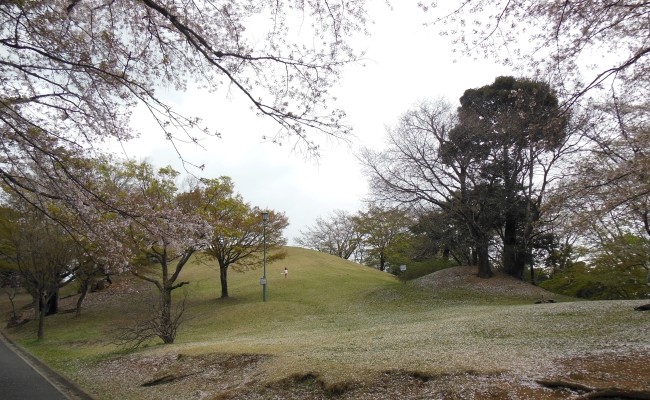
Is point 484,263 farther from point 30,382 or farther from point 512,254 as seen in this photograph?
point 30,382

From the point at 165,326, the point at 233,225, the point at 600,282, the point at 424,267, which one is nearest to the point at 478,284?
the point at 600,282

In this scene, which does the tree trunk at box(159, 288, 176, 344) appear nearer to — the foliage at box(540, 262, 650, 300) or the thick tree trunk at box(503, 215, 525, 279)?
the foliage at box(540, 262, 650, 300)

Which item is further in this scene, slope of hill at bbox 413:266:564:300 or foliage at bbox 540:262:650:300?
slope of hill at bbox 413:266:564:300

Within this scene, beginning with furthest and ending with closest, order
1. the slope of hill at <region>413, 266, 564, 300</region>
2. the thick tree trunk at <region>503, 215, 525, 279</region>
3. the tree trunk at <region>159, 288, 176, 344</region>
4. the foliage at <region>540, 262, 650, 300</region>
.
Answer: the thick tree trunk at <region>503, 215, 525, 279</region> → the slope of hill at <region>413, 266, 564, 300</region> → the foliage at <region>540, 262, 650, 300</region> → the tree trunk at <region>159, 288, 176, 344</region>

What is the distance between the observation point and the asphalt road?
8.71m

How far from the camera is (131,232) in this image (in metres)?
10.2

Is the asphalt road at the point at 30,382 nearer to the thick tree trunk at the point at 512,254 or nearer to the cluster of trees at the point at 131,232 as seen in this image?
the cluster of trees at the point at 131,232

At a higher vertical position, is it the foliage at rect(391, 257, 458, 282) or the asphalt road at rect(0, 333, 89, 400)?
the foliage at rect(391, 257, 458, 282)

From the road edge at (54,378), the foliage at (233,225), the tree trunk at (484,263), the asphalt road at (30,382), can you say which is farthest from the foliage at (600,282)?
the asphalt road at (30,382)

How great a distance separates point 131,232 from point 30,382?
418 cm

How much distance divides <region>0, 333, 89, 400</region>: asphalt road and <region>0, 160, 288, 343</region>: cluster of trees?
8.67 feet

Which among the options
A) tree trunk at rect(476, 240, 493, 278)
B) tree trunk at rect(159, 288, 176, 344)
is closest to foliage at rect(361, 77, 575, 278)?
tree trunk at rect(476, 240, 493, 278)

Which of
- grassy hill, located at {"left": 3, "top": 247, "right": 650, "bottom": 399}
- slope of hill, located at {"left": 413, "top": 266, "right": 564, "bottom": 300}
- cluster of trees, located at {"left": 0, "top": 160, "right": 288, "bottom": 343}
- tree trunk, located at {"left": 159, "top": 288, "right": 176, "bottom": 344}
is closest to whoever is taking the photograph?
grassy hill, located at {"left": 3, "top": 247, "right": 650, "bottom": 399}

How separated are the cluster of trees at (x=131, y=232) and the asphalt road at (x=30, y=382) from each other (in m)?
2.64
